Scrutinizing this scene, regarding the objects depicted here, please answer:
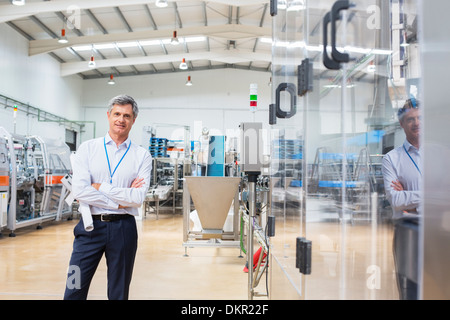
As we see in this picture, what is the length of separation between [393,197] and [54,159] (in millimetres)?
8069

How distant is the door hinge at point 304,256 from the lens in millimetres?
1187

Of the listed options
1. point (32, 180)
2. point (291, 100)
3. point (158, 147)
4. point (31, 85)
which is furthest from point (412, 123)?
point (31, 85)

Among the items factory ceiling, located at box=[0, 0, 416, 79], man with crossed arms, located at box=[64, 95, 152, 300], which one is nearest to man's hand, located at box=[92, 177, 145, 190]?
man with crossed arms, located at box=[64, 95, 152, 300]

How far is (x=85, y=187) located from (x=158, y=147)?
27.5 ft

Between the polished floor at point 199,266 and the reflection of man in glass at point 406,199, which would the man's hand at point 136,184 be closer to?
the polished floor at point 199,266

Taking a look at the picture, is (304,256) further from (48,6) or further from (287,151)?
(48,6)

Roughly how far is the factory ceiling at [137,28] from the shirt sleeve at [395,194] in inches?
275

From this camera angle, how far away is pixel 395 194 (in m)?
1.38

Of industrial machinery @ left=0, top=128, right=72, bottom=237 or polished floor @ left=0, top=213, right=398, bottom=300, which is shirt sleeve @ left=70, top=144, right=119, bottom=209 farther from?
industrial machinery @ left=0, top=128, right=72, bottom=237

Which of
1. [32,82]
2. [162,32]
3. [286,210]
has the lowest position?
[286,210]

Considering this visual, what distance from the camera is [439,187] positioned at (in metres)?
0.97

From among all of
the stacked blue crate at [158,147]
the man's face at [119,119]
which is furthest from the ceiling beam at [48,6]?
the man's face at [119,119]

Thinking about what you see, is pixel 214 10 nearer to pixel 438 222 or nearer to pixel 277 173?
pixel 277 173
